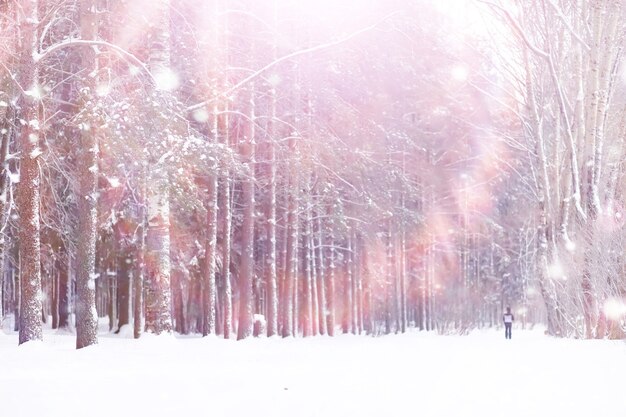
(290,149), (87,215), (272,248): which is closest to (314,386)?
(87,215)

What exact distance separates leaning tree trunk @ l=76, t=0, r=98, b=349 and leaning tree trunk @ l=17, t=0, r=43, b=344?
35.0 inches

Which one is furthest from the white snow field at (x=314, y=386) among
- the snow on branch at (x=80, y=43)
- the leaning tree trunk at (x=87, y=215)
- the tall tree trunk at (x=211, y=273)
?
the tall tree trunk at (x=211, y=273)

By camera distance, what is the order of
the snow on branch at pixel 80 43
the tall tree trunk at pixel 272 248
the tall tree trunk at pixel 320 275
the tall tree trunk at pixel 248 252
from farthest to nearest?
the tall tree trunk at pixel 320 275
the tall tree trunk at pixel 272 248
the tall tree trunk at pixel 248 252
the snow on branch at pixel 80 43

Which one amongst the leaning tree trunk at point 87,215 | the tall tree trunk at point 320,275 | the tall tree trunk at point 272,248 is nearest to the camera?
the leaning tree trunk at point 87,215

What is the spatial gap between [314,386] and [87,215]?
748 cm

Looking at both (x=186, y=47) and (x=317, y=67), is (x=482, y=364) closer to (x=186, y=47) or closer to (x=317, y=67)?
(x=186, y=47)

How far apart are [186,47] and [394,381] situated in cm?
1298

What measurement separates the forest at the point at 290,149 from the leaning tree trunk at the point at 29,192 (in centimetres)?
4

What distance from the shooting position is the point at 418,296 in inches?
1577

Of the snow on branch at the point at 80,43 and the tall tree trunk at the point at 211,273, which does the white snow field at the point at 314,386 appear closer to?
the snow on branch at the point at 80,43

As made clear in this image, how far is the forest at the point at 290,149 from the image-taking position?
41.9 ft

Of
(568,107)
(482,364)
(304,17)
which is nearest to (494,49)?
(568,107)

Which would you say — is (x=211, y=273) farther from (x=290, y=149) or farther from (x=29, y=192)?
(x=29, y=192)

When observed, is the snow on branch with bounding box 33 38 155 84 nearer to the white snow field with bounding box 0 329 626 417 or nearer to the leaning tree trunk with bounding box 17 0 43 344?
the leaning tree trunk with bounding box 17 0 43 344
